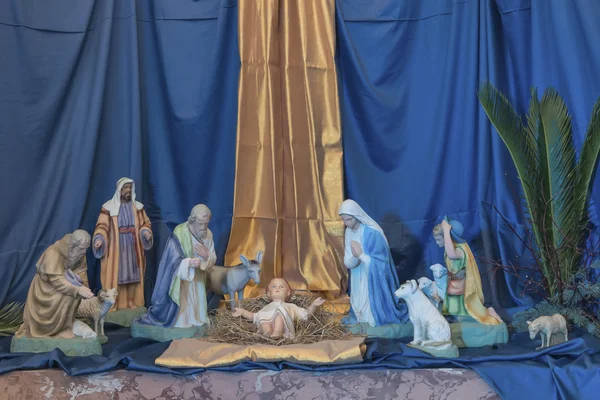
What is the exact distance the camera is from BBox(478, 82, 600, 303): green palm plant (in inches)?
227

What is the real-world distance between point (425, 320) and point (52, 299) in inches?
88.5

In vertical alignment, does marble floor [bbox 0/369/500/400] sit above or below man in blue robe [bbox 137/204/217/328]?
below

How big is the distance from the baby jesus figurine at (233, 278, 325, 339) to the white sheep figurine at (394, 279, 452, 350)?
2.07 feet

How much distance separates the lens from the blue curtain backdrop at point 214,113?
21.0ft

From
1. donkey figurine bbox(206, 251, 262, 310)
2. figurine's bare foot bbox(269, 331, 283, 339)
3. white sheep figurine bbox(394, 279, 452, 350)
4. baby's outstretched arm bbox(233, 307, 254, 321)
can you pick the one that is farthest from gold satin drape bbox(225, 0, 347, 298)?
white sheep figurine bbox(394, 279, 452, 350)

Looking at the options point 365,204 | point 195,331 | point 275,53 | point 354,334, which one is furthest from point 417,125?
point 195,331

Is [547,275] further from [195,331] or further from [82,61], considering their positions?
[82,61]

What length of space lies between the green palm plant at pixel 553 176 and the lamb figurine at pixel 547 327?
0.58 metres

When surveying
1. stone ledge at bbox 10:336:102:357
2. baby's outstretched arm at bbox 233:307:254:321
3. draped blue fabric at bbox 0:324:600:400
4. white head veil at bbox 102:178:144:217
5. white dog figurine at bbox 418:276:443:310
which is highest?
white head veil at bbox 102:178:144:217

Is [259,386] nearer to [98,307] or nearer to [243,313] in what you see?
[243,313]

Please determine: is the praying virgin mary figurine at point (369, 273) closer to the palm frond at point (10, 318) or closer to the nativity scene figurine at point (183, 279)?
the nativity scene figurine at point (183, 279)

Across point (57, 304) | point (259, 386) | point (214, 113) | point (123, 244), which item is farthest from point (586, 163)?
point (57, 304)

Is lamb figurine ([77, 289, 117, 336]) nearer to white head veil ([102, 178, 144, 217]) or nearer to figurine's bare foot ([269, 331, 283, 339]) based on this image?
white head veil ([102, 178, 144, 217])

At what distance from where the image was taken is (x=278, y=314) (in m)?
5.21
